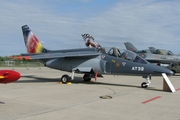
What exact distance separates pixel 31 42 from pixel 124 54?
8.54 metres

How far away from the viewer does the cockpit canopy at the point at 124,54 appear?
41.4 feet

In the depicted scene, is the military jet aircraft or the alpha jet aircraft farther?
the military jet aircraft

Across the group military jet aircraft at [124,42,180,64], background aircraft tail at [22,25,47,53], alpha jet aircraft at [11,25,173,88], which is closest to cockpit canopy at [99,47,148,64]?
alpha jet aircraft at [11,25,173,88]

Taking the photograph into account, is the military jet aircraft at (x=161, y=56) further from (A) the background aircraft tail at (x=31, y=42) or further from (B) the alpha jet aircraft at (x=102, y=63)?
(A) the background aircraft tail at (x=31, y=42)

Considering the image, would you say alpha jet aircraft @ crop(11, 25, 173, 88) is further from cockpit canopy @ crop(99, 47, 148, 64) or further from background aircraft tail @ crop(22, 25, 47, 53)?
background aircraft tail @ crop(22, 25, 47, 53)

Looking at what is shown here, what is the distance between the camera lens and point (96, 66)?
45.4 ft

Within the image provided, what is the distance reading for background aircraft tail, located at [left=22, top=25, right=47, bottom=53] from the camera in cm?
1800

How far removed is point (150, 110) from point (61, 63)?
948cm

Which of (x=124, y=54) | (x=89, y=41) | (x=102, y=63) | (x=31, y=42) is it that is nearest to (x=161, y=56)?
(x=89, y=41)

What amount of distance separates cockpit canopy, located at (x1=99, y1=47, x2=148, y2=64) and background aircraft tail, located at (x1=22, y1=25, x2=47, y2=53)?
632 centimetres

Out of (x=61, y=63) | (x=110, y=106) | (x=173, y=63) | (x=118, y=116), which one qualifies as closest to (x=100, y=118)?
(x=118, y=116)

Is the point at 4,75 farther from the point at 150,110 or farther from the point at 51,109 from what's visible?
→ the point at 150,110

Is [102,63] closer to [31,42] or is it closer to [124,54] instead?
[124,54]

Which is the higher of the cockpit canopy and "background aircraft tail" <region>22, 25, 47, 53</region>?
"background aircraft tail" <region>22, 25, 47, 53</region>
